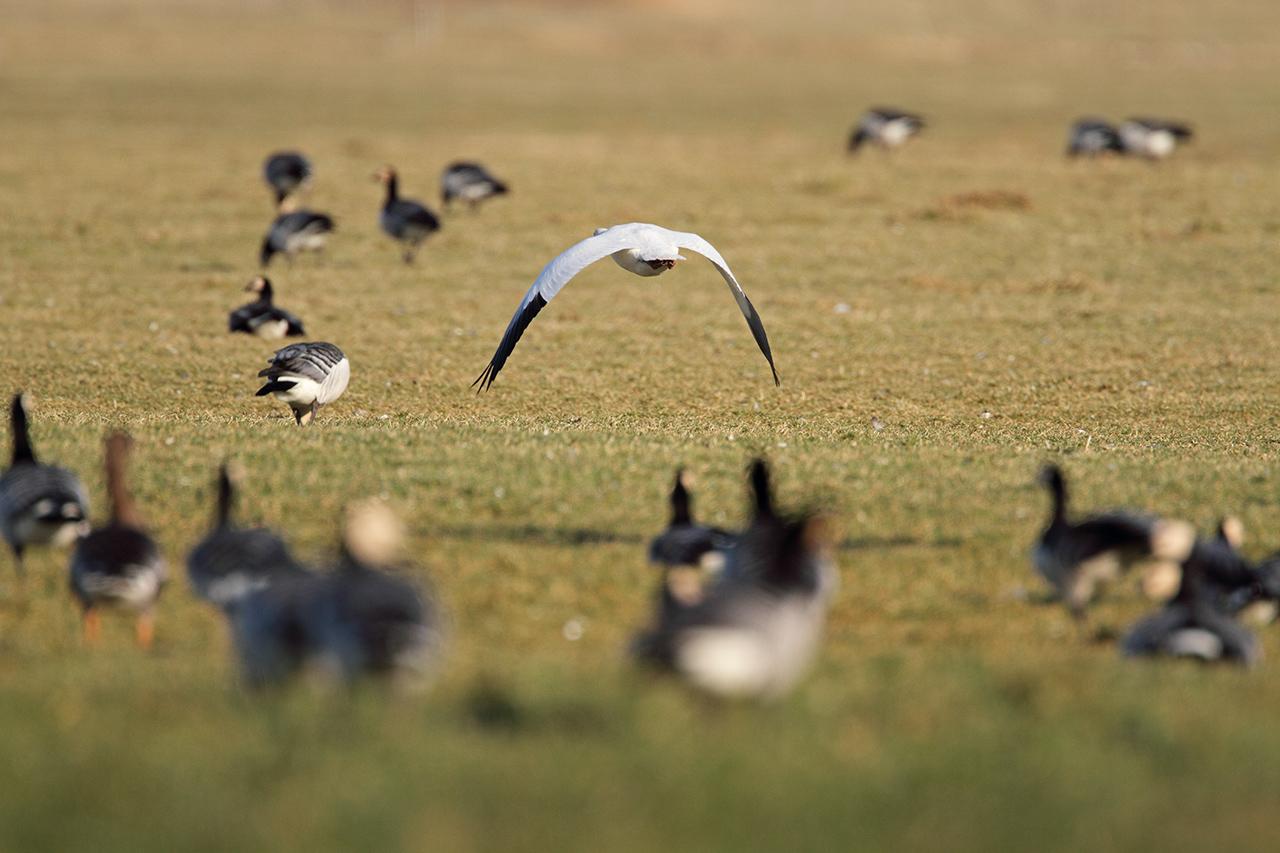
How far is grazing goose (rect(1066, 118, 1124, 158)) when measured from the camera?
133 ft

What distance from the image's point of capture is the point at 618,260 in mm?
18094

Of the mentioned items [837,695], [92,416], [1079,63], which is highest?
[837,695]

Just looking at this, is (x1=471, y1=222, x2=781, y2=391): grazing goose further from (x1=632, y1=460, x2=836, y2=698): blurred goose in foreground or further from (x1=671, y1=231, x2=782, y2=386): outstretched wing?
(x1=632, y1=460, x2=836, y2=698): blurred goose in foreground

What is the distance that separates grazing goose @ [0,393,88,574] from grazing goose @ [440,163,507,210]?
21.9m

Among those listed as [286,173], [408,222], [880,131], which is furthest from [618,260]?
[880,131]

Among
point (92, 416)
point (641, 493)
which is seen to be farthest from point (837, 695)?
point (92, 416)

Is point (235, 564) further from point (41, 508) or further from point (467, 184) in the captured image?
point (467, 184)

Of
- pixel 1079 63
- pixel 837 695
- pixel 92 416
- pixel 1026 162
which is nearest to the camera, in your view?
pixel 837 695

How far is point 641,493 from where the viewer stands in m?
12.1

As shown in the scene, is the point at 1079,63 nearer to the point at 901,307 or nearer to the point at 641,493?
the point at 901,307

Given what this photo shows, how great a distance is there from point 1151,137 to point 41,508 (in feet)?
120

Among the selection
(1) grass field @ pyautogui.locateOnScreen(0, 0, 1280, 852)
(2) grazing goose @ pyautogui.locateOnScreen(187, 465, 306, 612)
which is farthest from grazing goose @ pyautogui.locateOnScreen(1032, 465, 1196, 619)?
(2) grazing goose @ pyautogui.locateOnScreen(187, 465, 306, 612)

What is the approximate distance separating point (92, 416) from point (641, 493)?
22.6ft

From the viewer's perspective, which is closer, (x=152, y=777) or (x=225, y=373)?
(x=152, y=777)
